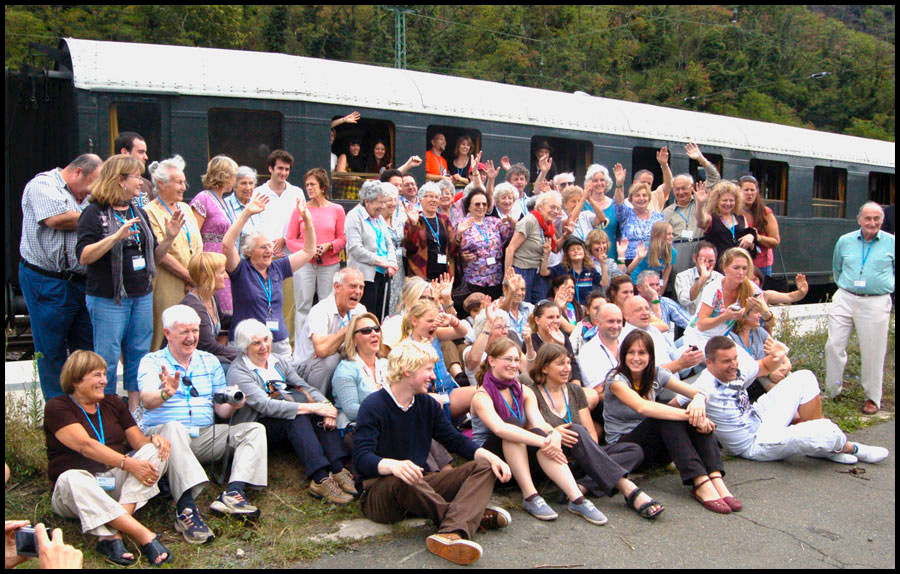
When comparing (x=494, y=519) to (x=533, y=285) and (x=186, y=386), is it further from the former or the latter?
(x=533, y=285)

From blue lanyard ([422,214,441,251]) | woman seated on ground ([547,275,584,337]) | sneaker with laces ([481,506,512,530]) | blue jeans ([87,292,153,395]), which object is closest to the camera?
sneaker with laces ([481,506,512,530])

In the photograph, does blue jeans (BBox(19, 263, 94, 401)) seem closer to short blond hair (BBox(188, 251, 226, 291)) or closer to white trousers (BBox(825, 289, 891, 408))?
short blond hair (BBox(188, 251, 226, 291))

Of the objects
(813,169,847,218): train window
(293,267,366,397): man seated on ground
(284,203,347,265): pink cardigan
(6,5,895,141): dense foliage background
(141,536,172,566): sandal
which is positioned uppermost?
(6,5,895,141): dense foliage background

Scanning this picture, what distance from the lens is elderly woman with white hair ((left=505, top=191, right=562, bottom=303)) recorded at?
26.3 feet

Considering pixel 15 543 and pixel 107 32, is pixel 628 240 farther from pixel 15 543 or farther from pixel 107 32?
pixel 107 32

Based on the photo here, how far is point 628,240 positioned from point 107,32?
23.9 metres

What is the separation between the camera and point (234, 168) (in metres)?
7.12

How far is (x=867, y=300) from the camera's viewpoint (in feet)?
27.1

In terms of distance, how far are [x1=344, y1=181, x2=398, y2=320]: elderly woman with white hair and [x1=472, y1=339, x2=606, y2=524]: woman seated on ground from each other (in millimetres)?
→ 2171

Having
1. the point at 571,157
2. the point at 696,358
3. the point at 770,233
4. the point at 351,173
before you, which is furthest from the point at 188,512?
the point at 571,157

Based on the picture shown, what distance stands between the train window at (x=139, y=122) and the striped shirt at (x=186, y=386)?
402cm

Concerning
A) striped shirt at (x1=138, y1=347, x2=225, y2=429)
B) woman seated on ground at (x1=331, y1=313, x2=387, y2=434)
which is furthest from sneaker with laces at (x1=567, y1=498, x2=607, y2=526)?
striped shirt at (x1=138, y1=347, x2=225, y2=429)

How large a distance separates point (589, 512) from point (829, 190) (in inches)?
494

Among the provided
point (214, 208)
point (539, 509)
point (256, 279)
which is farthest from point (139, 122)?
point (539, 509)
